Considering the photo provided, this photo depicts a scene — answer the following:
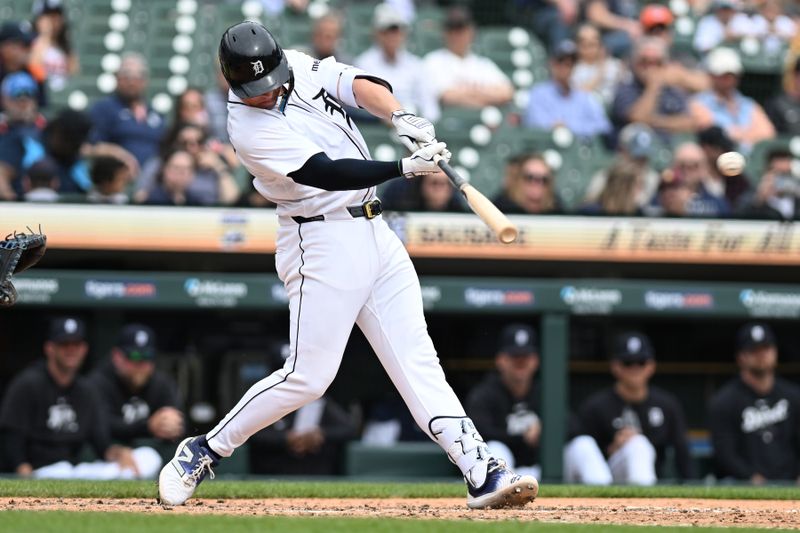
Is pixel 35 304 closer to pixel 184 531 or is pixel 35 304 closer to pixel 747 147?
pixel 184 531

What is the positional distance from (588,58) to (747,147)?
1530 mm

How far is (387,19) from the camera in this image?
31.5 ft

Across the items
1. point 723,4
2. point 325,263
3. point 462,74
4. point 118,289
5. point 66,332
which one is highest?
point 723,4

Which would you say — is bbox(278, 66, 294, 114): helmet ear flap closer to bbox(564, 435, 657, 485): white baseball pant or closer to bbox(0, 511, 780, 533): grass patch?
bbox(0, 511, 780, 533): grass patch

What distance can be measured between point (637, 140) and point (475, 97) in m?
1.28

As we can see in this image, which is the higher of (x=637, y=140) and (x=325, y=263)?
(x=637, y=140)

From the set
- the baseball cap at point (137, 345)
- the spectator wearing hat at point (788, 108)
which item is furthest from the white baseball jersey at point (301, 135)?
the spectator wearing hat at point (788, 108)

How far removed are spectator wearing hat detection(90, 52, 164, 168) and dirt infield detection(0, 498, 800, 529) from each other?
3.55m

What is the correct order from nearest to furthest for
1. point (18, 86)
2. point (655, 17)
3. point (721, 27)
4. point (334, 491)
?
1. point (334, 491)
2. point (18, 86)
3. point (655, 17)
4. point (721, 27)

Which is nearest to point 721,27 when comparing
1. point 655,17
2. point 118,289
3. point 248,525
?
point 655,17

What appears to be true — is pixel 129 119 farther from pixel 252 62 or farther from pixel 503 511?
pixel 503 511

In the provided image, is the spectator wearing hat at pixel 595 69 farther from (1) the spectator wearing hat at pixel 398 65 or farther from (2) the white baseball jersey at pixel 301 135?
(2) the white baseball jersey at pixel 301 135

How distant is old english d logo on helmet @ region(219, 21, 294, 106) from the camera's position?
461 centimetres

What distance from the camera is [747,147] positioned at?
940 cm
